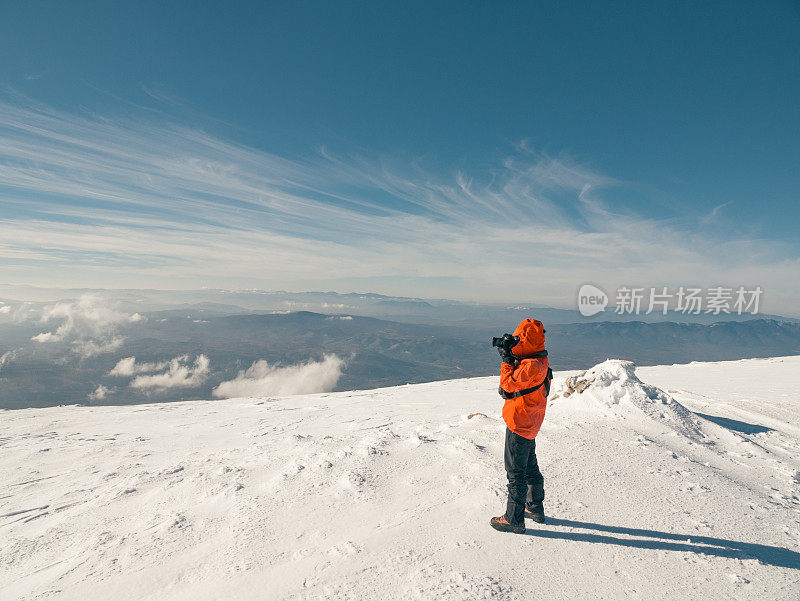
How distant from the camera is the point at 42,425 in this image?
39.0 feet

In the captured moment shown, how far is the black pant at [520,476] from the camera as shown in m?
3.98

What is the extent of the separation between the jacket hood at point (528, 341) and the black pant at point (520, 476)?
1.02m

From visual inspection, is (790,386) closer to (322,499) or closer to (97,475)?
(322,499)

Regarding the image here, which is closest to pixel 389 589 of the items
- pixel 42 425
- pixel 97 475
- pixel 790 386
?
pixel 97 475

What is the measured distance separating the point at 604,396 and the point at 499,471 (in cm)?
478

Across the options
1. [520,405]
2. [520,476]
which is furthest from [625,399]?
[520,405]

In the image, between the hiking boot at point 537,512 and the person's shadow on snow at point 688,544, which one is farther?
the hiking boot at point 537,512

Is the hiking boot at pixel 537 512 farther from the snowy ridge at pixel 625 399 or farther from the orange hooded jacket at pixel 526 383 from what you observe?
the snowy ridge at pixel 625 399

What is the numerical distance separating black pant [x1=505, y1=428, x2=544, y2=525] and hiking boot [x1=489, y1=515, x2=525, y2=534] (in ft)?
0.15

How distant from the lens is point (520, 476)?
161 inches

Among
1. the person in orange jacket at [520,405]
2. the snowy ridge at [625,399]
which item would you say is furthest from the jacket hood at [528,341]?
the snowy ridge at [625,399]

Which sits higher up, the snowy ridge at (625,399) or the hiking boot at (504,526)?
the snowy ridge at (625,399)

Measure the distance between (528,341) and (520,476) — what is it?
1.64 meters

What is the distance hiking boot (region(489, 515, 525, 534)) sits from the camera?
157 inches
